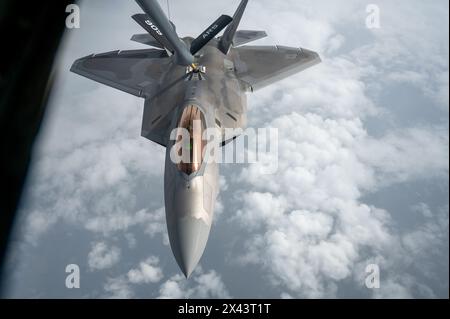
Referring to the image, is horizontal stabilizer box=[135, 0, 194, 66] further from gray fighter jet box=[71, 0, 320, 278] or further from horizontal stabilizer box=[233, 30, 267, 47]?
horizontal stabilizer box=[233, 30, 267, 47]

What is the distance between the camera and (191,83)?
13383 millimetres

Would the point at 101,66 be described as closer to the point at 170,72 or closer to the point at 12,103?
the point at 170,72

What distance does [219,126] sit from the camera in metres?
12.8

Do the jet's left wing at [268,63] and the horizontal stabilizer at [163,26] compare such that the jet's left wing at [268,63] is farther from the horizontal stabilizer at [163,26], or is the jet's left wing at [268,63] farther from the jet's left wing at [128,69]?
the horizontal stabilizer at [163,26]

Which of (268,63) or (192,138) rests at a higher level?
(268,63)

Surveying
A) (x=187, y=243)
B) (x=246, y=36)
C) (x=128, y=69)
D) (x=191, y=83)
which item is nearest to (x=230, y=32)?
(x=246, y=36)

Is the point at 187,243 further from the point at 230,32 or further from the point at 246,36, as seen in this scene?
the point at 246,36

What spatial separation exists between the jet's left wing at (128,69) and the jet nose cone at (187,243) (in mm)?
8431

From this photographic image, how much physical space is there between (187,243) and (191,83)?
7626 mm

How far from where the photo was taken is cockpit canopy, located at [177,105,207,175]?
9.40 m

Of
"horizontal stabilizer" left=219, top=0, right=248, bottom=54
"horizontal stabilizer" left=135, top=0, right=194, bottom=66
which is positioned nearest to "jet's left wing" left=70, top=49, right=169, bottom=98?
"horizontal stabilizer" left=219, top=0, right=248, bottom=54

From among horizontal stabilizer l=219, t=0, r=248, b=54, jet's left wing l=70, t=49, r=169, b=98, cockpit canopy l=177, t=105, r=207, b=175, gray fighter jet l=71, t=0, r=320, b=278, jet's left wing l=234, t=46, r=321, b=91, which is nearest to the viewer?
gray fighter jet l=71, t=0, r=320, b=278

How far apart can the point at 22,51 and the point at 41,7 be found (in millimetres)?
736

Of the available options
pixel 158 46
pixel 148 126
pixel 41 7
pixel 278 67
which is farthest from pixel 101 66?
pixel 41 7
